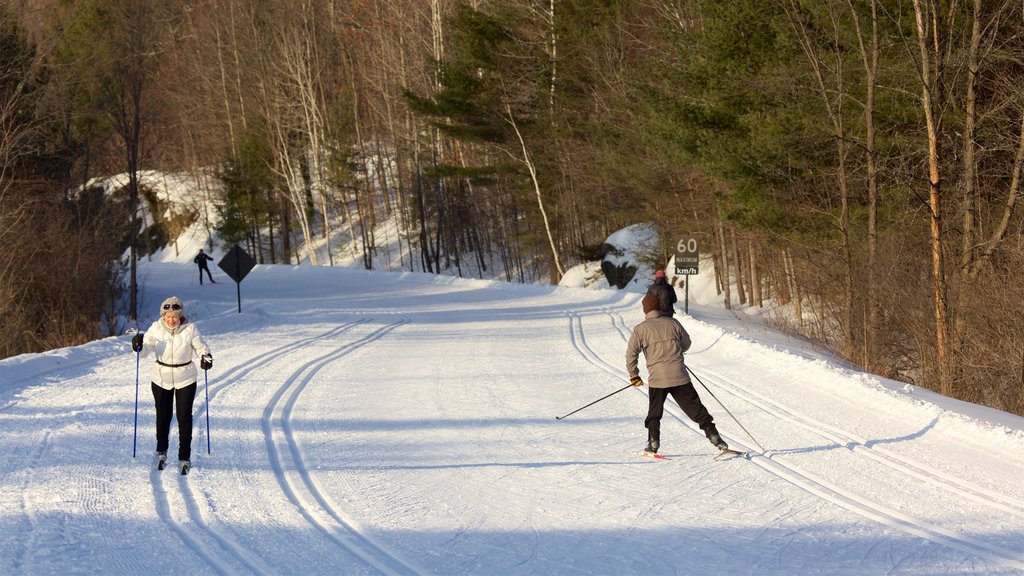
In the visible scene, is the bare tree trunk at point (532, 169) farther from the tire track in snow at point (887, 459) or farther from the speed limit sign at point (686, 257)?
the tire track in snow at point (887, 459)

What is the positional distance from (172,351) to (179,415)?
24.4 inches

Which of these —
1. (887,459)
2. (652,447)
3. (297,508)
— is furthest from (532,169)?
(297,508)

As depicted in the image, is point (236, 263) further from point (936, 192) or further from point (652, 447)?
point (652, 447)

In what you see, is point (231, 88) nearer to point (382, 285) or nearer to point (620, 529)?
point (382, 285)

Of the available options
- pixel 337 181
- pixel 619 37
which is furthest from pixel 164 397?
pixel 337 181

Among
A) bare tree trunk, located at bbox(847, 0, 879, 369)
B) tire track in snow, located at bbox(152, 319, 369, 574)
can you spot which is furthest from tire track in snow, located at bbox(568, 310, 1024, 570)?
bare tree trunk, located at bbox(847, 0, 879, 369)

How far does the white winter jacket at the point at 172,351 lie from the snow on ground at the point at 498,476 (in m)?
0.86

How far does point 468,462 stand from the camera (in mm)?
9359

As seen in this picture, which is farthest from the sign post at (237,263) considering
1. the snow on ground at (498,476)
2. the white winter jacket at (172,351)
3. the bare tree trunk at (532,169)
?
the bare tree trunk at (532,169)

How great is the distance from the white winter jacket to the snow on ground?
86 cm

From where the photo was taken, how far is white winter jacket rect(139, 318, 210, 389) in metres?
9.09

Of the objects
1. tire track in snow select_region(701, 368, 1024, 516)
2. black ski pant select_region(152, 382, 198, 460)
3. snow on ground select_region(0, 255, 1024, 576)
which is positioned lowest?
tire track in snow select_region(701, 368, 1024, 516)

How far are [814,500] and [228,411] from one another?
24.5 ft

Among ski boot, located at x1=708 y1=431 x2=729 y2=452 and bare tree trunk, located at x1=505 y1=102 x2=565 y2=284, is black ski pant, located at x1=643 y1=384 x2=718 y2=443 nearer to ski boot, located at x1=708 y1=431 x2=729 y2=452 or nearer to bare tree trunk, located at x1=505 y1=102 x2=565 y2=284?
ski boot, located at x1=708 y1=431 x2=729 y2=452
